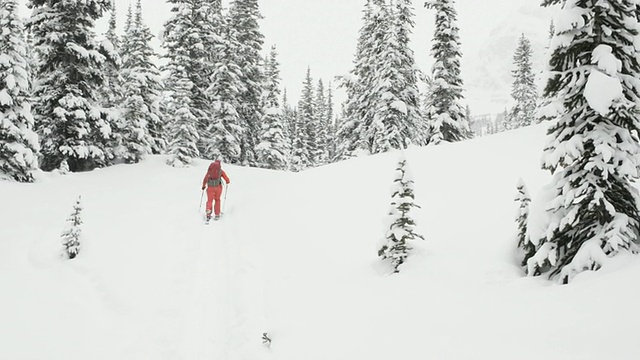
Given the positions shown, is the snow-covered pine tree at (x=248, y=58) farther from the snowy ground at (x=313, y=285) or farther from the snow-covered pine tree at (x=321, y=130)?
the snowy ground at (x=313, y=285)

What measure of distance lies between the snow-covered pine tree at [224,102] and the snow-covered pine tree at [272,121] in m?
4.42

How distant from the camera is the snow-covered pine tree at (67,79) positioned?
20.0 meters

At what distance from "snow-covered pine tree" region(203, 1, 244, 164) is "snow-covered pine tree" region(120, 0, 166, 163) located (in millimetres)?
5002

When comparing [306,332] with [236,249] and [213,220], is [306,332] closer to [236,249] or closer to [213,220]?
[236,249]

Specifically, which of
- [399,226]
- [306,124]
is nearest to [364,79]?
[306,124]

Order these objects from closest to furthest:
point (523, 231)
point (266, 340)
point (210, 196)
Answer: point (266, 340) < point (523, 231) < point (210, 196)

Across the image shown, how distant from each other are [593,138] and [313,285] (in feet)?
18.0

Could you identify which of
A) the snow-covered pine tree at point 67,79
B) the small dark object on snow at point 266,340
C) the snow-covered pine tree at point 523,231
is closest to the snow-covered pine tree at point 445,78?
the snow-covered pine tree at point 67,79

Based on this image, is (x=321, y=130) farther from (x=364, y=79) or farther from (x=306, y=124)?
(x=364, y=79)

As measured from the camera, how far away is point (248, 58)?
125 ft

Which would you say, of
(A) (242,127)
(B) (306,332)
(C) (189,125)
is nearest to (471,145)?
(B) (306,332)

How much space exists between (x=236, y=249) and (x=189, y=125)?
688 inches

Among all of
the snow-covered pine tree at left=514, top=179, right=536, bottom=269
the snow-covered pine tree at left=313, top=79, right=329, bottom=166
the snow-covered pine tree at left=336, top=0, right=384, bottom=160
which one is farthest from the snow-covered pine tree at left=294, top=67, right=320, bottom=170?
the snow-covered pine tree at left=514, top=179, right=536, bottom=269

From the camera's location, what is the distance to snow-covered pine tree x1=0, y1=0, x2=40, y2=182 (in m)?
16.1
